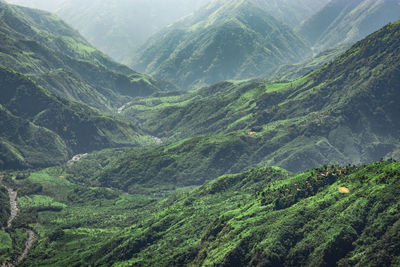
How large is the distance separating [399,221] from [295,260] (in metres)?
45.3

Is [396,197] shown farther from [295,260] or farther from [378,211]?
[295,260]

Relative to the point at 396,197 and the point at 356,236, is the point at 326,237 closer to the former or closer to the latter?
the point at 356,236

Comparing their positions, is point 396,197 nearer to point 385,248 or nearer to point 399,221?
point 399,221

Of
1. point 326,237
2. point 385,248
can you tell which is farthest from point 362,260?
point 326,237

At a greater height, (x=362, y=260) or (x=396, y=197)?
(x=396, y=197)

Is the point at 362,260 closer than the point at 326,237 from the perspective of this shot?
Yes

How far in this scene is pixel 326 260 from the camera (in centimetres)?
18950

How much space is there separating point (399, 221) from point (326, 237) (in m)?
30.2

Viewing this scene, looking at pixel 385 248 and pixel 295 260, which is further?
pixel 295 260

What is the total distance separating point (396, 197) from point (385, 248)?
29.7 metres

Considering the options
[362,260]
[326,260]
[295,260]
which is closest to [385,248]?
[362,260]

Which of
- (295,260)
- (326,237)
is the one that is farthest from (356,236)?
(295,260)

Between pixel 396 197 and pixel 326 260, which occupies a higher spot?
pixel 396 197

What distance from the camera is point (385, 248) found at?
177 meters
